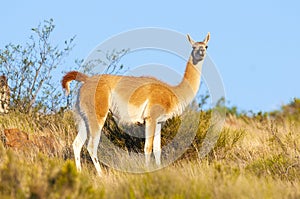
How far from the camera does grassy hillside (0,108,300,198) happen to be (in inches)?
263

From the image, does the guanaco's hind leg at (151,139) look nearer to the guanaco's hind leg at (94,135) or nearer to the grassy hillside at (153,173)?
the grassy hillside at (153,173)

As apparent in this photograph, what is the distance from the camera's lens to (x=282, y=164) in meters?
10.2

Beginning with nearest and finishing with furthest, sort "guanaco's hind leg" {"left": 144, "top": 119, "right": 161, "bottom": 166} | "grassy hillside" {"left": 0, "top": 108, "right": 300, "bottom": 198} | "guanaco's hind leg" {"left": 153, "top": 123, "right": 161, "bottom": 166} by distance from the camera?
"grassy hillside" {"left": 0, "top": 108, "right": 300, "bottom": 198} < "guanaco's hind leg" {"left": 144, "top": 119, "right": 161, "bottom": 166} < "guanaco's hind leg" {"left": 153, "top": 123, "right": 161, "bottom": 166}

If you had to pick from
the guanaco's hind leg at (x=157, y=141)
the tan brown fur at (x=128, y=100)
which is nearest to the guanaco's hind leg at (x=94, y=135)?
the tan brown fur at (x=128, y=100)

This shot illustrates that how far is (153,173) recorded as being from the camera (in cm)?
770

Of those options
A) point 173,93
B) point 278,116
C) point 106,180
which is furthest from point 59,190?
point 278,116

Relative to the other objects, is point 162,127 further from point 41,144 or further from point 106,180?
point 106,180

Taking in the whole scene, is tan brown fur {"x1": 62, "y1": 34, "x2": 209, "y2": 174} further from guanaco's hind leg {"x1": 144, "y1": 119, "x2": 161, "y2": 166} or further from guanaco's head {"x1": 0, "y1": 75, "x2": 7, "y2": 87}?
guanaco's head {"x1": 0, "y1": 75, "x2": 7, "y2": 87}

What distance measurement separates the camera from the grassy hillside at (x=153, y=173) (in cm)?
669

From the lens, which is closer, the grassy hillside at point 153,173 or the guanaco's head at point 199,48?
the grassy hillside at point 153,173

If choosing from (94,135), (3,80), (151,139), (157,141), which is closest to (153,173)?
(94,135)

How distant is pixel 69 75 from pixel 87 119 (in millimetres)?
791

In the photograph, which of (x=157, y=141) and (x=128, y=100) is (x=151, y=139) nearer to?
(x=157, y=141)

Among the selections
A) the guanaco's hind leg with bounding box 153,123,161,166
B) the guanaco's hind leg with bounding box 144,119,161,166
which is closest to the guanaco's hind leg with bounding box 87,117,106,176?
the guanaco's hind leg with bounding box 144,119,161,166
